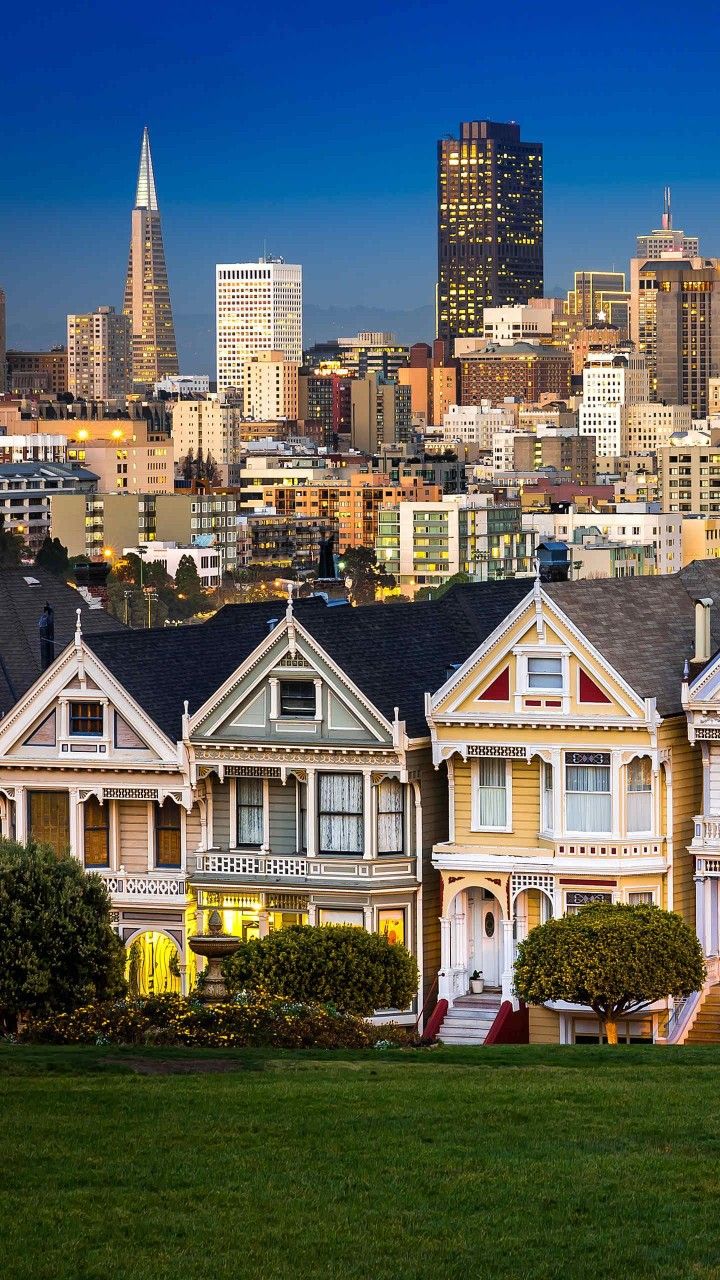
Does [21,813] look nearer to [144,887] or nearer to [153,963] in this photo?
[144,887]

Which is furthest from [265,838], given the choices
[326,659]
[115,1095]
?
[115,1095]

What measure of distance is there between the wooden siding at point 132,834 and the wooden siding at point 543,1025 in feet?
18.6

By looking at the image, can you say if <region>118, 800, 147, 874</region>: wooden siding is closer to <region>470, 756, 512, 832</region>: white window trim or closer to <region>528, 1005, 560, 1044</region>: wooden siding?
<region>470, 756, 512, 832</region>: white window trim

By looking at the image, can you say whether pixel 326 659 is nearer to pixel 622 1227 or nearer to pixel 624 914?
pixel 624 914

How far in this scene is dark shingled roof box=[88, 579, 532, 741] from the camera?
38938 millimetres

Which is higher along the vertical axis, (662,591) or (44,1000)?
(662,591)

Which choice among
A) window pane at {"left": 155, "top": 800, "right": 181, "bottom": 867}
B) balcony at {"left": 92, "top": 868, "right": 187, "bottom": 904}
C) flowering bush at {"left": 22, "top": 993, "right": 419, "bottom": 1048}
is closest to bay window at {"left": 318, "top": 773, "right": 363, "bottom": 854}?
balcony at {"left": 92, "top": 868, "right": 187, "bottom": 904}

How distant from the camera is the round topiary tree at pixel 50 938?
115 ft

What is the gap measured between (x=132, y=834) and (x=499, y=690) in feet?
17.6

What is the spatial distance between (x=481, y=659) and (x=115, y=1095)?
13.0 m

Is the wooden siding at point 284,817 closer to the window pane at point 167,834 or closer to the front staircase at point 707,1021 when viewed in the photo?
the window pane at point 167,834

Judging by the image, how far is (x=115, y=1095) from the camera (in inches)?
992

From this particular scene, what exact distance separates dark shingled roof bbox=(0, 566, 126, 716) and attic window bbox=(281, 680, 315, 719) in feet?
14.7

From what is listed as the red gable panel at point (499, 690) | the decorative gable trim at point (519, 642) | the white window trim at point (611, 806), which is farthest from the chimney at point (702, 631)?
the red gable panel at point (499, 690)
